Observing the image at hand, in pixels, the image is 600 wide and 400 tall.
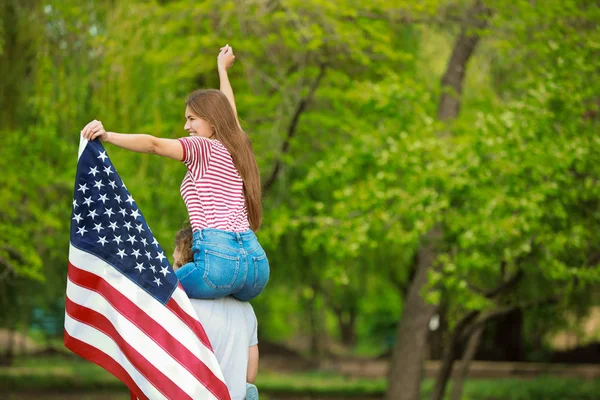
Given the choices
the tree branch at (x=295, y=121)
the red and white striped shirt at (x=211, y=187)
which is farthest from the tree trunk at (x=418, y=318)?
the red and white striped shirt at (x=211, y=187)

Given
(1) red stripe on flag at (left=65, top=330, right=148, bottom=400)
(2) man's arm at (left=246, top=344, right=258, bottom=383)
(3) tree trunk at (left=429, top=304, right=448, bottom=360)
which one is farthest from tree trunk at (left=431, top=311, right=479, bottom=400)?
(1) red stripe on flag at (left=65, top=330, right=148, bottom=400)

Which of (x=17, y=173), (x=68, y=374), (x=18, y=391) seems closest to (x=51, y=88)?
(x=17, y=173)

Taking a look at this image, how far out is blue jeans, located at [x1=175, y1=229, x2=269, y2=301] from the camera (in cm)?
392

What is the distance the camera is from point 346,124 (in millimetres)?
12406

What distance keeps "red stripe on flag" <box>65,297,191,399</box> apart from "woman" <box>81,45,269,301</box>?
37cm

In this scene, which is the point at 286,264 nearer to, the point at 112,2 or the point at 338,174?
the point at 338,174

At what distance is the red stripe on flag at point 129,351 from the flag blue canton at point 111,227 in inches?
9.4

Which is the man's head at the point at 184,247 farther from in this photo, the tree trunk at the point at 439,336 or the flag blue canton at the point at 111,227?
the tree trunk at the point at 439,336

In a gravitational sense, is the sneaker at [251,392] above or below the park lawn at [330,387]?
above

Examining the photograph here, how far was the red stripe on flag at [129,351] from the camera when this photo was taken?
12.9 feet

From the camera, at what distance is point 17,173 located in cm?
1062

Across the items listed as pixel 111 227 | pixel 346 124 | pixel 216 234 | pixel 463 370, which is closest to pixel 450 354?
pixel 463 370

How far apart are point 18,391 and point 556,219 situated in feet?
41.8

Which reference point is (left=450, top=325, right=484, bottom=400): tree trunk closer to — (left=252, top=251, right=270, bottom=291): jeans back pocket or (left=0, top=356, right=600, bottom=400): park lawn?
(left=0, top=356, right=600, bottom=400): park lawn
